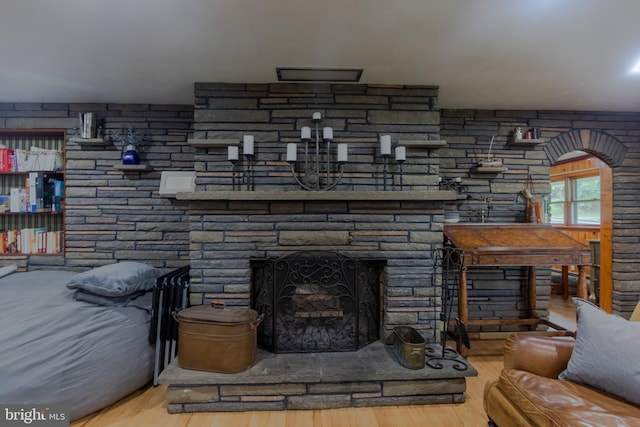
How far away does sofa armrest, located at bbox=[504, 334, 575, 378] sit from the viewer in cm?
149

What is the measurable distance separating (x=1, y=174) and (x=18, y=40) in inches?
73.9

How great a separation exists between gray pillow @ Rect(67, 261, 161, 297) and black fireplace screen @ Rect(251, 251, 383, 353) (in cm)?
86

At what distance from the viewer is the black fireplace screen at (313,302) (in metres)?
2.21

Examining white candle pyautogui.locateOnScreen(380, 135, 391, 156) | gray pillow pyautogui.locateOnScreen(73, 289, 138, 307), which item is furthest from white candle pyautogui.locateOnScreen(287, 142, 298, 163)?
gray pillow pyautogui.locateOnScreen(73, 289, 138, 307)

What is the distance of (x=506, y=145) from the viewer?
2.95 m

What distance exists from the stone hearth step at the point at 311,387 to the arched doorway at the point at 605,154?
2318mm

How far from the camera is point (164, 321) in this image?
2086mm

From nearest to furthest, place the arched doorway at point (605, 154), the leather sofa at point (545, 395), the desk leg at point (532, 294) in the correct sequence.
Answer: the leather sofa at point (545, 395) → the desk leg at point (532, 294) → the arched doorway at point (605, 154)

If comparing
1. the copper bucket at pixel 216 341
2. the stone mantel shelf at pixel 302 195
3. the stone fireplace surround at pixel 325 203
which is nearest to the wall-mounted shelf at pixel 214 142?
the stone fireplace surround at pixel 325 203

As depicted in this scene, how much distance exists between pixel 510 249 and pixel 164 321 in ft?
8.70

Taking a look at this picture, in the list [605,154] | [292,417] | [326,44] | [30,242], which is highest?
[326,44]

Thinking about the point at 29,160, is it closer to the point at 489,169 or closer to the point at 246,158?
the point at 246,158

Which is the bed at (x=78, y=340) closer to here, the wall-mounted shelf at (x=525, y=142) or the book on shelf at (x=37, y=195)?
the book on shelf at (x=37, y=195)

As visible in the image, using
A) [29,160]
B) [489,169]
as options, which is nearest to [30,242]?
[29,160]
